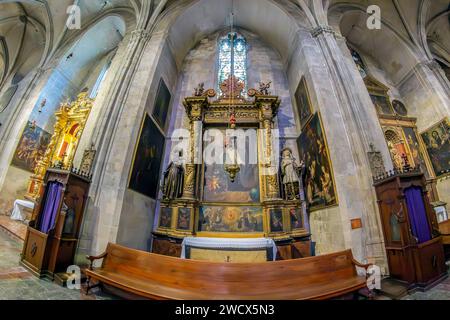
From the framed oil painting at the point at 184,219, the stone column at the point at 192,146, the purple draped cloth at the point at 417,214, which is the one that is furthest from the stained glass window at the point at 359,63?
the framed oil painting at the point at 184,219

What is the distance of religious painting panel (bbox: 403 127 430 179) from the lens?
8.70 m

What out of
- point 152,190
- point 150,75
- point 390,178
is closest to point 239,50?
point 150,75

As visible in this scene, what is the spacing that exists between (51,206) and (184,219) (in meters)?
3.56

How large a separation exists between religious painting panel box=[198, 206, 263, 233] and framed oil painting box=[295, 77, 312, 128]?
4.02m

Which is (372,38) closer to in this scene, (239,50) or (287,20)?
(287,20)

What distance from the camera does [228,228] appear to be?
6645mm

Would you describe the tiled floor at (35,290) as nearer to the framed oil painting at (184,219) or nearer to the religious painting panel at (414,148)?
the framed oil painting at (184,219)

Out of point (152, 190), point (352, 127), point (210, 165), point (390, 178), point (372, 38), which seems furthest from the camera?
point (372, 38)

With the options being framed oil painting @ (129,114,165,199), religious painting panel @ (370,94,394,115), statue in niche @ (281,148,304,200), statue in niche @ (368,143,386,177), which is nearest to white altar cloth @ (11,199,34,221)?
framed oil painting @ (129,114,165,199)

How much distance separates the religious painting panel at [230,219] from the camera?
662 centimetres

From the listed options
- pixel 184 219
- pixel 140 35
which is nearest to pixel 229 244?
pixel 184 219

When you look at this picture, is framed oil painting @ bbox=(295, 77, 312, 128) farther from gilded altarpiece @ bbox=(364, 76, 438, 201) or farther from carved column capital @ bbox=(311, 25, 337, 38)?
gilded altarpiece @ bbox=(364, 76, 438, 201)

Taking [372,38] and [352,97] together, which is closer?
[352,97]

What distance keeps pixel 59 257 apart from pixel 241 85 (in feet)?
28.2
